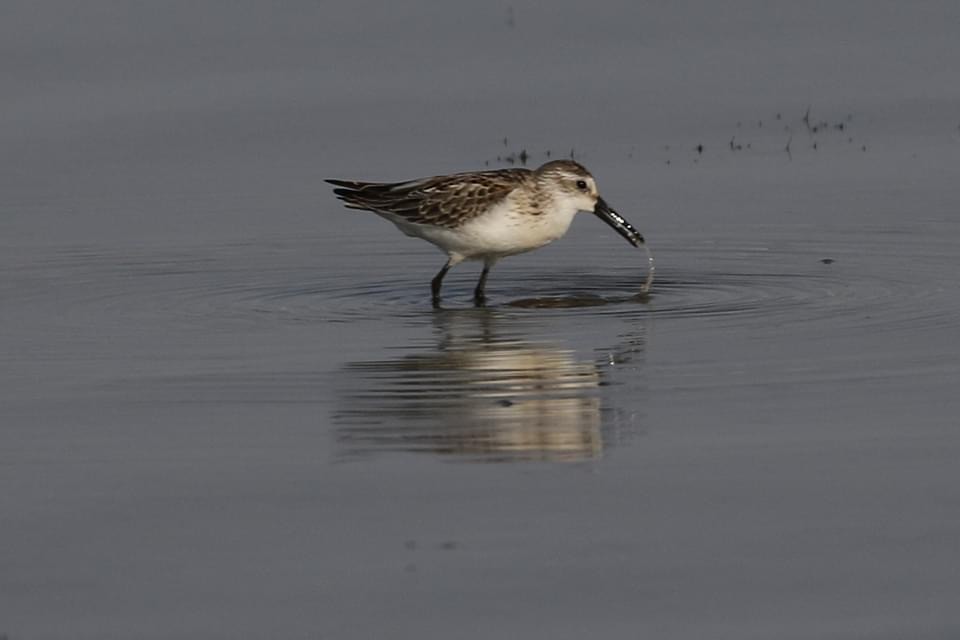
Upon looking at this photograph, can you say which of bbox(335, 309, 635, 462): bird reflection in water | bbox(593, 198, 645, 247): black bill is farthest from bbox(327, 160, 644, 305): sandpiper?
bbox(335, 309, 635, 462): bird reflection in water

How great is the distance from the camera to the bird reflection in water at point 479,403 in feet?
32.4

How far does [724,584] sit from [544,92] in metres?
13.5

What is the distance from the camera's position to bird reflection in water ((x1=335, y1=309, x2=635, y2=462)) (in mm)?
9867

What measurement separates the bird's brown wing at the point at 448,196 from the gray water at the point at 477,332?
524 millimetres

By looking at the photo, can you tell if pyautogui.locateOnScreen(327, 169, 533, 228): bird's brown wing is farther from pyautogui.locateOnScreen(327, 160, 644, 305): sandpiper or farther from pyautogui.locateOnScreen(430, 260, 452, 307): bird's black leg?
pyautogui.locateOnScreen(430, 260, 452, 307): bird's black leg

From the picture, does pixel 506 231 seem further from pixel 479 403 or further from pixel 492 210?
pixel 479 403

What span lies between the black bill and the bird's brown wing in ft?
1.75

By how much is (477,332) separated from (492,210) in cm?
177

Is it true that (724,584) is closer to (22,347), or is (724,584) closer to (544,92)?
(22,347)

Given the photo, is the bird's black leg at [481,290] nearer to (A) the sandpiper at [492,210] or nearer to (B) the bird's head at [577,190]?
(A) the sandpiper at [492,210]

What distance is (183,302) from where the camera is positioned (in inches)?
558

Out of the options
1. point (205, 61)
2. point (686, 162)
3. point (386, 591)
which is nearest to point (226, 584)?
point (386, 591)

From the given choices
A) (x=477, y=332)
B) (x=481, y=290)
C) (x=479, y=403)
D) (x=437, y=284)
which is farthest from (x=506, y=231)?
(x=479, y=403)

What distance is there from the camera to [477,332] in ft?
43.7
